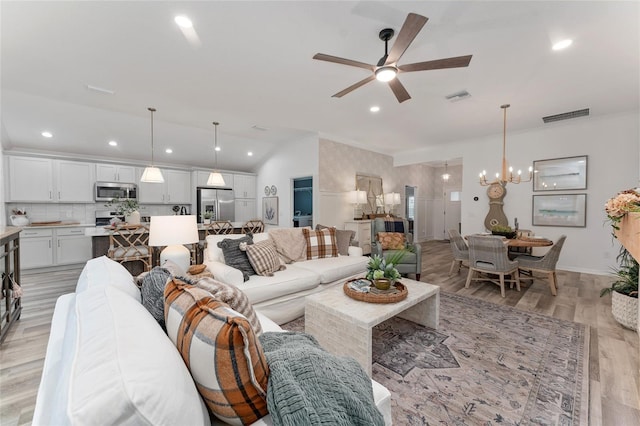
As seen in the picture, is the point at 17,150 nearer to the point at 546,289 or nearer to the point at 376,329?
the point at 376,329

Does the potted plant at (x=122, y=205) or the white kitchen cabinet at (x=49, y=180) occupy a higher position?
the white kitchen cabinet at (x=49, y=180)

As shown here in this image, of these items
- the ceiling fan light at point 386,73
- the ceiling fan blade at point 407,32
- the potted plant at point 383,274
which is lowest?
the potted plant at point 383,274

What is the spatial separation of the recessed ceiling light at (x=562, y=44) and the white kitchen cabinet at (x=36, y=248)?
25.5 feet

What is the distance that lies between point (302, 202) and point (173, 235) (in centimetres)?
449

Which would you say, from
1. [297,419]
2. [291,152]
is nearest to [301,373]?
[297,419]

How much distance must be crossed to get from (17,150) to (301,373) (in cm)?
697

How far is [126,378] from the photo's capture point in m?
0.57

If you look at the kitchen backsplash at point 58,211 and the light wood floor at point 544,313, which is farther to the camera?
the kitchen backsplash at point 58,211

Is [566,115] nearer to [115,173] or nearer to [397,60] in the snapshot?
[397,60]

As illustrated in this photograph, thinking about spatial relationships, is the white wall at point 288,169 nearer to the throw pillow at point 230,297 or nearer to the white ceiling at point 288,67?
the white ceiling at point 288,67

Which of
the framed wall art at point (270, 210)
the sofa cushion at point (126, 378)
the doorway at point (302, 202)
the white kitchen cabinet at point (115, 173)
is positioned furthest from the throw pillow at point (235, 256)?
the white kitchen cabinet at point (115, 173)

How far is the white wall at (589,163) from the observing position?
425 centimetres

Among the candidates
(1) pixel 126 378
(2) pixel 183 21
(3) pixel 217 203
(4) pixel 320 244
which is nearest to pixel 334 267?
(4) pixel 320 244

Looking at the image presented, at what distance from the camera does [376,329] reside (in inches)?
101
